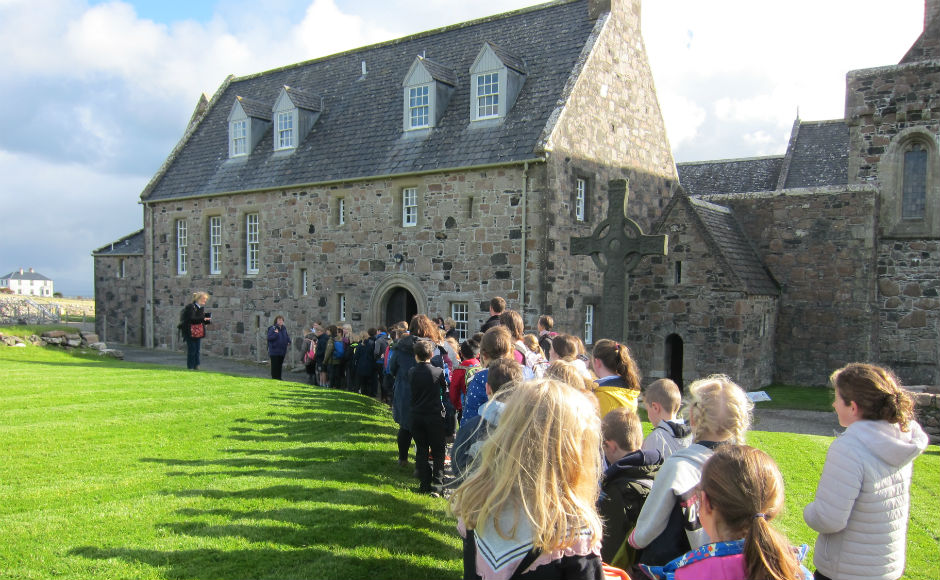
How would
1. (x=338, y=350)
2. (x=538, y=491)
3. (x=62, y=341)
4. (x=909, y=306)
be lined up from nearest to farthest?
(x=538, y=491), (x=338, y=350), (x=909, y=306), (x=62, y=341)

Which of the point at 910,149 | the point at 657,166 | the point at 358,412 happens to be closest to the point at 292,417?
the point at 358,412

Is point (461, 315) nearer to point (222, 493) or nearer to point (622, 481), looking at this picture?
point (222, 493)

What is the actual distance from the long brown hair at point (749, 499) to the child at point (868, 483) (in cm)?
105

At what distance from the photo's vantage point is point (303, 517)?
6652 mm

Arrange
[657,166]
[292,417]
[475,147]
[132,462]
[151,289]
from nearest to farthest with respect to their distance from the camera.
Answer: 1. [132,462]
2. [292,417]
3. [475,147]
4. [657,166]
5. [151,289]

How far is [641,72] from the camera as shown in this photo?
856 inches

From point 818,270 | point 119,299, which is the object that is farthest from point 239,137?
point 818,270

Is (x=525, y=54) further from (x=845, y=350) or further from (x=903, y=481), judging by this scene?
(x=903, y=481)

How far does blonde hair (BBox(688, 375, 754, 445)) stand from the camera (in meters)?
4.09

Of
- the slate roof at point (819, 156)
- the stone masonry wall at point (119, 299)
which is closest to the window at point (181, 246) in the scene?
the stone masonry wall at point (119, 299)

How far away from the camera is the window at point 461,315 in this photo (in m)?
19.4

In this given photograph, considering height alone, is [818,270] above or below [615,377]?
above

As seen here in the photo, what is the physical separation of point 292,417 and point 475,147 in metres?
10.1

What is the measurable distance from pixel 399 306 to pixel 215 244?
9.45 m
